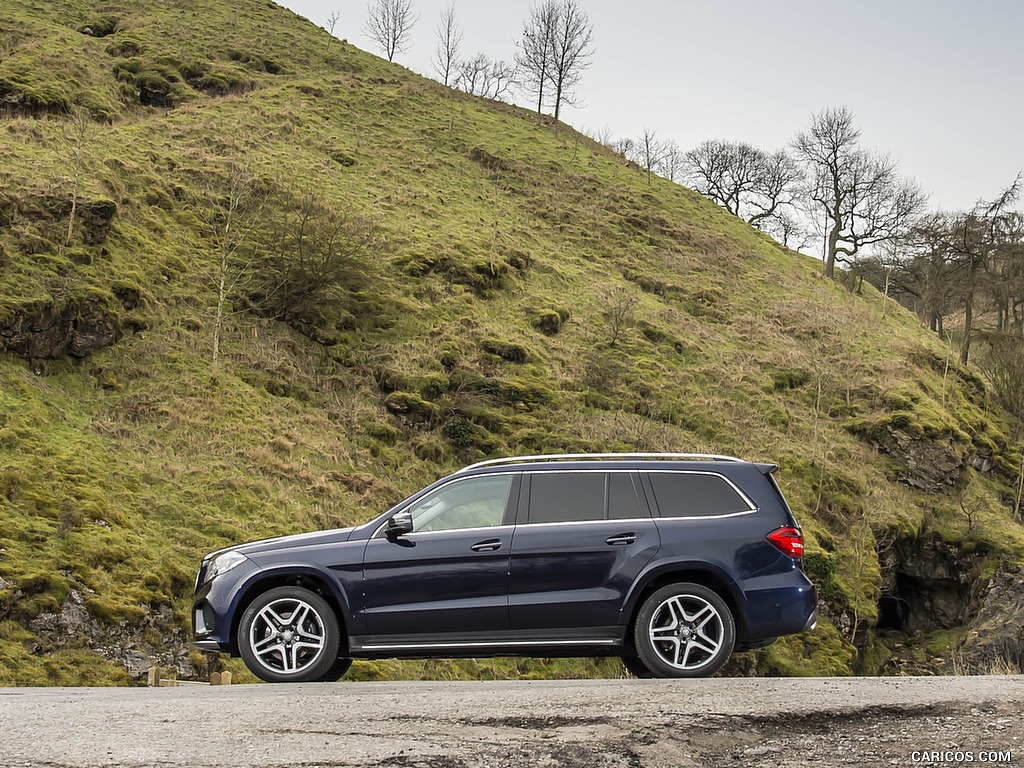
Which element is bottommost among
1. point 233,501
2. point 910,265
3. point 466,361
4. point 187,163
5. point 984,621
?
point 984,621

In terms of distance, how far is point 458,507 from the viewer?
7559mm

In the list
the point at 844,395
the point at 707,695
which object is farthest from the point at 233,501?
the point at 844,395

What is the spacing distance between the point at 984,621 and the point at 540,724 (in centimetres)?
2196

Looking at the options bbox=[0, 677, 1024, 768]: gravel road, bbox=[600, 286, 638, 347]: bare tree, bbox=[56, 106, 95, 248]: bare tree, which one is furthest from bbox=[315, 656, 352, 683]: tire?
bbox=[600, 286, 638, 347]: bare tree

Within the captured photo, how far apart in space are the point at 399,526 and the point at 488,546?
75 cm

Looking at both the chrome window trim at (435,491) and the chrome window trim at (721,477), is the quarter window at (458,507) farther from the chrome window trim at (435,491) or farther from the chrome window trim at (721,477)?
the chrome window trim at (721,477)

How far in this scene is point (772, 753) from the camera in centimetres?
492

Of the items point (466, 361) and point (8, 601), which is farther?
point (466, 361)

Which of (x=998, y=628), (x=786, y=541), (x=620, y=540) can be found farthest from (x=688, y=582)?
(x=998, y=628)

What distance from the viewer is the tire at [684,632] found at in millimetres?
7348

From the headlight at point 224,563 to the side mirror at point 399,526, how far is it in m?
1.28

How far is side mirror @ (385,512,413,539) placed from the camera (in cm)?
732

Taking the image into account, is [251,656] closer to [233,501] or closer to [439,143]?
[233,501]

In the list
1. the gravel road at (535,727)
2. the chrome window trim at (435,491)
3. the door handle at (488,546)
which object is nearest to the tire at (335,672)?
the gravel road at (535,727)
